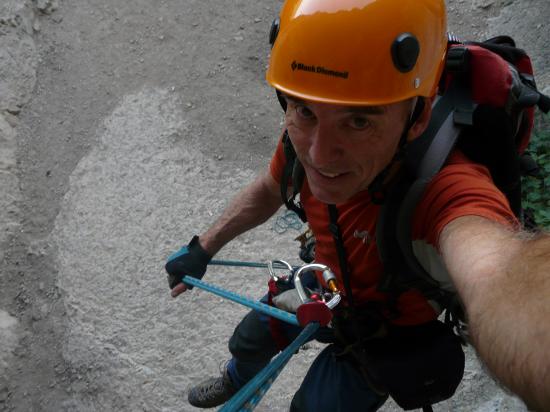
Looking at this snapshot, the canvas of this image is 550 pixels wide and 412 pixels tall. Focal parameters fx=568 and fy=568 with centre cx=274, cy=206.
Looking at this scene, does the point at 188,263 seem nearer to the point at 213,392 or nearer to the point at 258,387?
the point at 213,392

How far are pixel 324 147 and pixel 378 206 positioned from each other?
0.36m

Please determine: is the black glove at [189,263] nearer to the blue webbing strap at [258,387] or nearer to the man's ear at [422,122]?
the blue webbing strap at [258,387]

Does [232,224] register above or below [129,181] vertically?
above

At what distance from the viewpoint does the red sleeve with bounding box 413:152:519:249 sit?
1.57 metres

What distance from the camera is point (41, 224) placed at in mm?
4887

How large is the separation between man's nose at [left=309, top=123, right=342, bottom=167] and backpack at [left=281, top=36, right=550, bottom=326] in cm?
24

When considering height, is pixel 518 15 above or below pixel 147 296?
above

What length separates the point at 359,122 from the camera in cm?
176

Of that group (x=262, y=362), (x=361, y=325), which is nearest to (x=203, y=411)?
(x=262, y=362)

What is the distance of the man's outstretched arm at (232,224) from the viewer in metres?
2.79

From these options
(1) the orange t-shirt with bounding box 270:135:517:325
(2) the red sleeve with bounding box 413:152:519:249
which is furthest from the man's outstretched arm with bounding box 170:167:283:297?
(2) the red sleeve with bounding box 413:152:519:249

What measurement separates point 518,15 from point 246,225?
3.90 metres

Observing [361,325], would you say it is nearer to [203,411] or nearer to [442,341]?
[442,341]

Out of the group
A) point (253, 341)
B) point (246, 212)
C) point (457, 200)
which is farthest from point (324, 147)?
point (253, 341)
